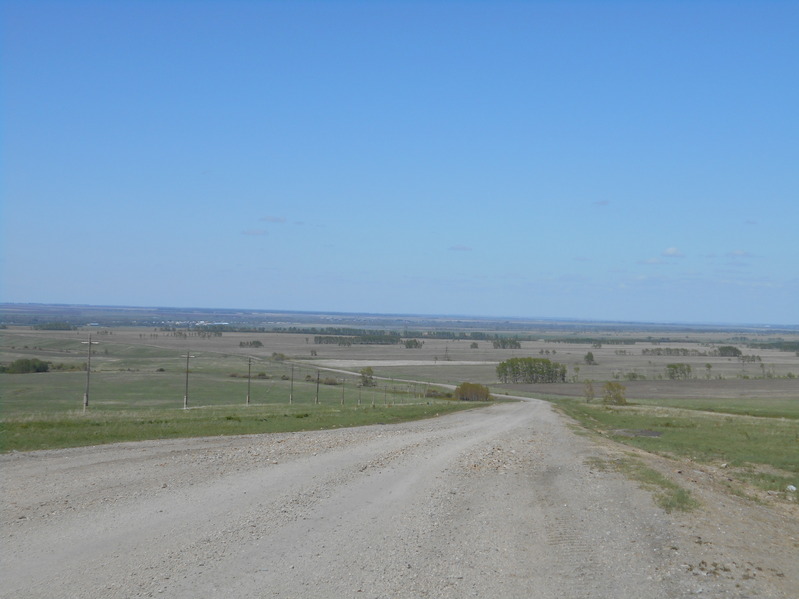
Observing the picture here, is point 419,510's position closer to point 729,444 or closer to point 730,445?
point 730,445

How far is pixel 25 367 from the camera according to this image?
63.5 meters

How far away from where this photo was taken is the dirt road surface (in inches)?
312

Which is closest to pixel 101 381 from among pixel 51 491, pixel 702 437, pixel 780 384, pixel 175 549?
pixel 702 437

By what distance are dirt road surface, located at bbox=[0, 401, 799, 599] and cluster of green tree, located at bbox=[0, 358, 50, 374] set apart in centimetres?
4908

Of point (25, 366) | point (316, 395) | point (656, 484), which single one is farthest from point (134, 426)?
point (25, 366)

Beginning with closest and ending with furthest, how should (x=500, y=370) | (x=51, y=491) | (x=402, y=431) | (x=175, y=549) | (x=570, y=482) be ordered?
(x=175, y=549) < (x=51, y=491) < (x=570, y=482) < (x=402, y=431) < (x=500, y=370)

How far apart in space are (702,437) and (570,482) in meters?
18.2

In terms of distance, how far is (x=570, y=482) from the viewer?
15242mm

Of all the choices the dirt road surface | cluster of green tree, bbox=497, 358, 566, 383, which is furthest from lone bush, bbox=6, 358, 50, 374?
cluster of green tree, bbox=497, 358, 566, 383

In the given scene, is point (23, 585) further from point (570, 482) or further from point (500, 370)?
point (500, 370)

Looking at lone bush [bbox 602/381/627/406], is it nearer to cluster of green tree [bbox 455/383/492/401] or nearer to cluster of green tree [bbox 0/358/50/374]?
cluster of green tree [bbox 455/383/492/401]

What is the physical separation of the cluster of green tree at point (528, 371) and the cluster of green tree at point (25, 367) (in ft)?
222

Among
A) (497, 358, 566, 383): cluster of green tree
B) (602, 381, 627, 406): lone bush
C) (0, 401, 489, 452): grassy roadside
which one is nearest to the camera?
(0, 401, 489, 452): grassy roadside

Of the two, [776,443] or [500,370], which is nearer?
[776,443]
